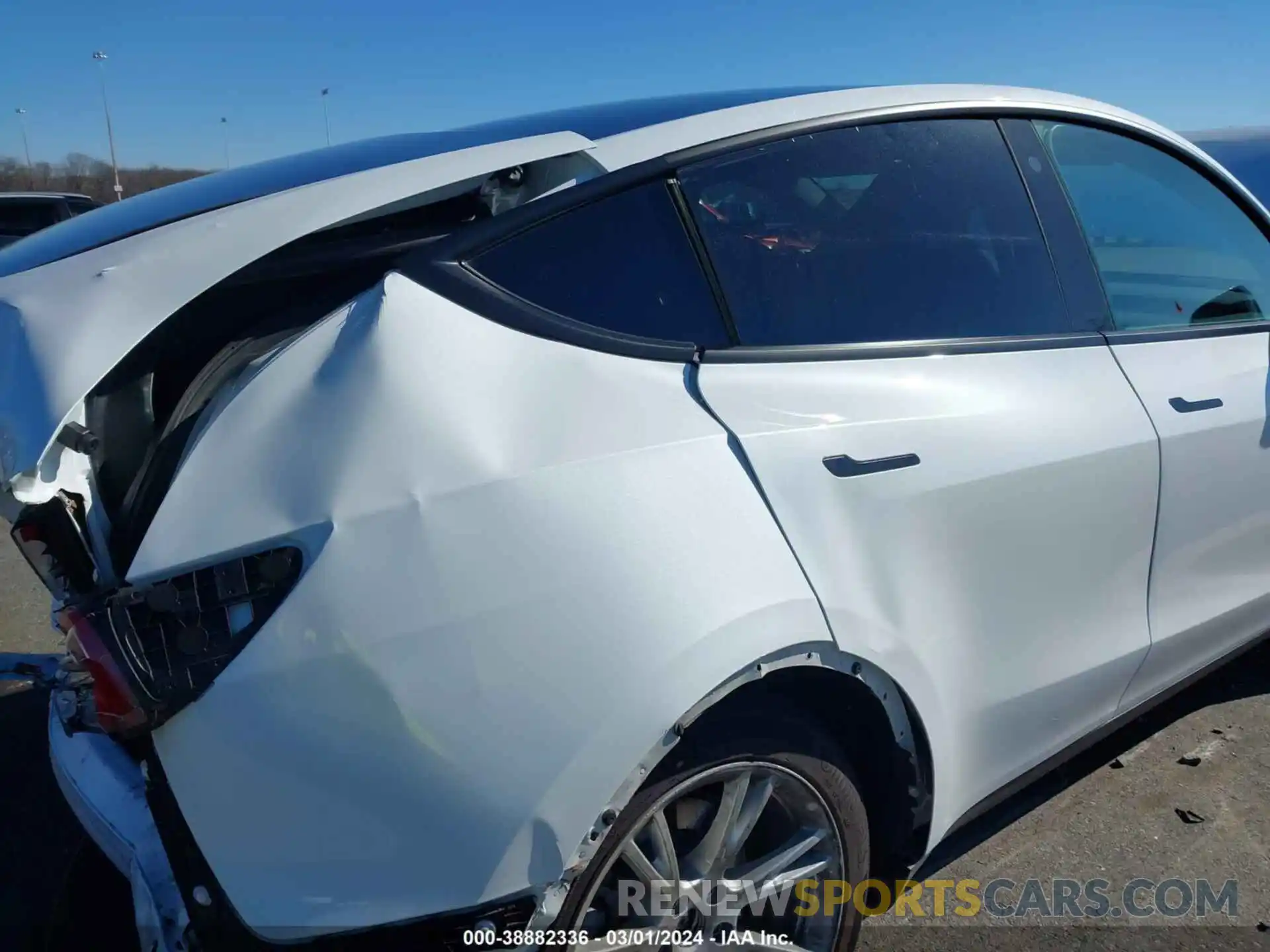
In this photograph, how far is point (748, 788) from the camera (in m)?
1.79

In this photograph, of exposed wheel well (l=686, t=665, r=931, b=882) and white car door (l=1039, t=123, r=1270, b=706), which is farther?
white car door (l=1039, t=123, r=1270, b=706)

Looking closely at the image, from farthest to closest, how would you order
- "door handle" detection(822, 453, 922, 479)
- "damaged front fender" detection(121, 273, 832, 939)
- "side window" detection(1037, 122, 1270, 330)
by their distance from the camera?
"side window" detection(1037, 122, 1270, 330)
"door handle" detection(822, 453, 922, 479)
"damaged front fender" detection(121, 273, 832, 939)

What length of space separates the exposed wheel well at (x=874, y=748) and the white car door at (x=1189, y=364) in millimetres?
907

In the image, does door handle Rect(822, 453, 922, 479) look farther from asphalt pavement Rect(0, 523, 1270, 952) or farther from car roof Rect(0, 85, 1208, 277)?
asphalt pavement Rect(0, 523, 1270, 952)

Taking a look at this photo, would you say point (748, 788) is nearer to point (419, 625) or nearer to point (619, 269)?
point (419, 625)

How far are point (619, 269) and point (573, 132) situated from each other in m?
0.43

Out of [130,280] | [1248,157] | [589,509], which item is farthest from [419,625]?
[1248,157]

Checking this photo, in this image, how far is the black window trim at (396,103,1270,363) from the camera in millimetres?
1606

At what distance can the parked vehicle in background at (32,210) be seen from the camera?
7.45 metres

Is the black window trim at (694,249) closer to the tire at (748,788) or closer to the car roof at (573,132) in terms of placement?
the car roof at (573,132)

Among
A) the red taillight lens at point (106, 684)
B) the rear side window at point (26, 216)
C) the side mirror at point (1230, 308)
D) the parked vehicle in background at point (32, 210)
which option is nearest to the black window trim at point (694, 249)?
the side mirror at point (1230, 308)

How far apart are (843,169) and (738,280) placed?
48cm

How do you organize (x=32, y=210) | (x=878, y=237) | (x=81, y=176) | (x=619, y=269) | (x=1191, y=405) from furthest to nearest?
(x=81, y=176) → (x=32, y=210) → (x=1191, y=405) → (x=878, y=237) → (x=619, y=269)

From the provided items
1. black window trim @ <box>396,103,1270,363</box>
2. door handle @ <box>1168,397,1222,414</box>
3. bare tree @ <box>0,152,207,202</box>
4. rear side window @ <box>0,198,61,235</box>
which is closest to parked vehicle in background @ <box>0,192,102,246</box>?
rear side window @ <box>0,198,61,235</box>
